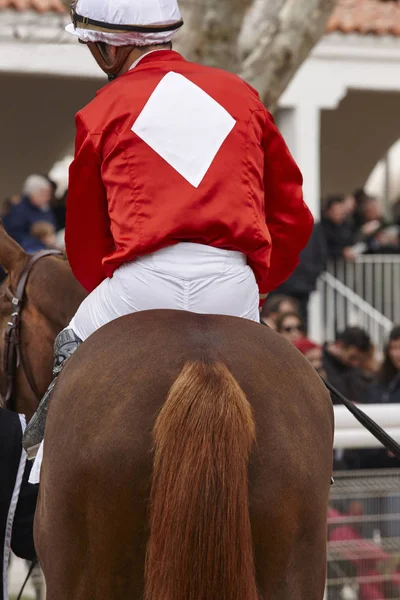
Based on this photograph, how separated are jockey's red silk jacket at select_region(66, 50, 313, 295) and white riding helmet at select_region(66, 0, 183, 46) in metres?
0.06

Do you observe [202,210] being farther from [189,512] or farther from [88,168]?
[189,512]

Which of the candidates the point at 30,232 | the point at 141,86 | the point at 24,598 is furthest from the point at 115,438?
the point at 30,232

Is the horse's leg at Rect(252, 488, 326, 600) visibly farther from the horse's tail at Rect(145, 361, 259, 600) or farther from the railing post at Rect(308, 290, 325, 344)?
the railing post at Rect(308, 290, 325, 344)

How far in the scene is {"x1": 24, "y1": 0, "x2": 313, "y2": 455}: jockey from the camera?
296cm

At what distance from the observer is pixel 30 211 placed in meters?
9.48

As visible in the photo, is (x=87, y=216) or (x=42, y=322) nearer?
(x=87, y=216)

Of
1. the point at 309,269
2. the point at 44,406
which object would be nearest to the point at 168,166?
the point at 44,406

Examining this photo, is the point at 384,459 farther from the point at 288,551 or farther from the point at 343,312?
the point at 343,312

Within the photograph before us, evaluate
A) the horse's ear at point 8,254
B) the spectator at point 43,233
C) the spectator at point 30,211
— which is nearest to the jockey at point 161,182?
the horse's ear at point 8,254

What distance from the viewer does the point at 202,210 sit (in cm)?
296

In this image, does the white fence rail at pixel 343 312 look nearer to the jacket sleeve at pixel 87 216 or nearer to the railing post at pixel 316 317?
the railing post at pixel 316 317

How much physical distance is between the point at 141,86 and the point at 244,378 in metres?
0.89

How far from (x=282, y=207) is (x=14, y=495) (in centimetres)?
126

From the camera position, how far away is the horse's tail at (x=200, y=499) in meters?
2.52
